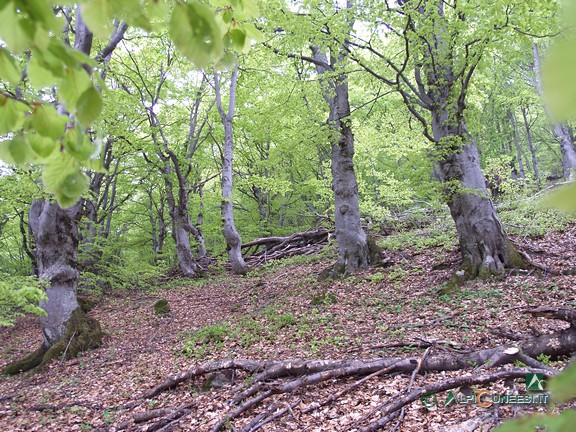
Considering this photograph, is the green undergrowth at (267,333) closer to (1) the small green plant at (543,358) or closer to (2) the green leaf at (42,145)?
(1) the small green plant at (543,358)

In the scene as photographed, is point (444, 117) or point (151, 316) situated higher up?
point (444, 117)

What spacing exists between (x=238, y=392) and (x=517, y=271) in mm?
5286

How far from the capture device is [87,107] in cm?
87

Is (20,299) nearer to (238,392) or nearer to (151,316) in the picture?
(238,392)

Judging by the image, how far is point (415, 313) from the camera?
5793mm

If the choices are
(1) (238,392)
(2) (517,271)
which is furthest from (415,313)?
(1) (238,392)

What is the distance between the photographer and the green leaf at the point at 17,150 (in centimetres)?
105

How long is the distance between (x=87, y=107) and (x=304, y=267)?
36.1 feet

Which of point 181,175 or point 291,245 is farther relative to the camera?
point 291,245

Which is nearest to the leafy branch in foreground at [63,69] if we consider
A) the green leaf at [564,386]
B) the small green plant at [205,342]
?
the green leaf at [564,386]

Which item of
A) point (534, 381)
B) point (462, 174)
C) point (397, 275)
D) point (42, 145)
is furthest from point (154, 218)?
point (42, 145)

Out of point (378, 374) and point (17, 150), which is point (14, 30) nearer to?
point (17, 150)

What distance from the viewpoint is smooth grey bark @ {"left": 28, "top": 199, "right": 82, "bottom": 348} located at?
702cm

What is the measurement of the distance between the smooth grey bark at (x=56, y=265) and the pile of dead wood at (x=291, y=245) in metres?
7.91
